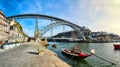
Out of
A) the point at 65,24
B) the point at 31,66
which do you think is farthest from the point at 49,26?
the point at 31,66

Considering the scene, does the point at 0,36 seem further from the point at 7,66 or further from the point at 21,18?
the point at 21,18

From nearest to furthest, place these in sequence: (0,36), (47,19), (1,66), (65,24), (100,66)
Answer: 1. (1,66)
2. (100,66)
3. (0,36)
4. (47,19)
5. (65,24)

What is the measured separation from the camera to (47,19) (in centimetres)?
18550

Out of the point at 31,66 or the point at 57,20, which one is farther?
the point at 57,20

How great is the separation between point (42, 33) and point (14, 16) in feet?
130

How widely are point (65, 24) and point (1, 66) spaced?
183 metres

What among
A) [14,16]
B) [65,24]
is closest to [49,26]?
[65,24]

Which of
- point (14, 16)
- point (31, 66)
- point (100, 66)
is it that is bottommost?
point (100, 66)

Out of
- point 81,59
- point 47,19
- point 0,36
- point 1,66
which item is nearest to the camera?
point 1,66

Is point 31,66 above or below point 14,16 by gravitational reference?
below

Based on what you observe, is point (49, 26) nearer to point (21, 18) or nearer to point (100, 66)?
point (21, 18)

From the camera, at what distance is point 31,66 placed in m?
18.8

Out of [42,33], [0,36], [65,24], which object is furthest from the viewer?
[65,24]

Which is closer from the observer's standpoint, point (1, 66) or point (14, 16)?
point (1, 66)
